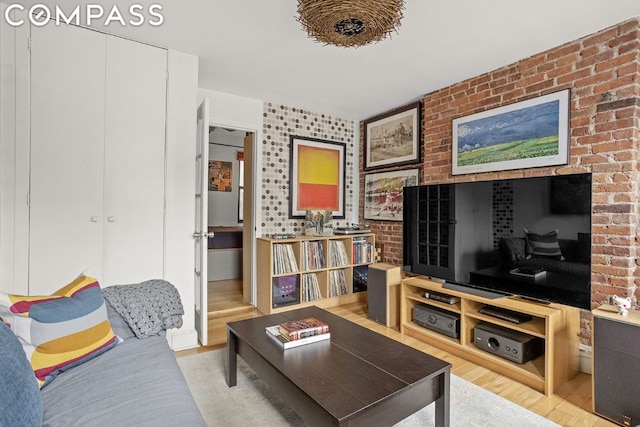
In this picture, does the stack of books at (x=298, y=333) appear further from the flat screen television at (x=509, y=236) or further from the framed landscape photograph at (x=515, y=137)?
the framed landscape photograph at (x=515, y=137)

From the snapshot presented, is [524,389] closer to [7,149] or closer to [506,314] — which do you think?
[506,314]

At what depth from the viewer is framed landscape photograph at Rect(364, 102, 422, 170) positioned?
373cm

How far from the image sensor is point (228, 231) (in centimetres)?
511

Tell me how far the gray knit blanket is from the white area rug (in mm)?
511

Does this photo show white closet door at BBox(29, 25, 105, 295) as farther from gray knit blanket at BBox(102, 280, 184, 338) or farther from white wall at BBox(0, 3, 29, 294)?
gray knit blanket at BBox(102, 280, 184, 338)

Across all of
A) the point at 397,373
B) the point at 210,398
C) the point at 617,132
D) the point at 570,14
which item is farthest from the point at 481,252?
the point at 210,398

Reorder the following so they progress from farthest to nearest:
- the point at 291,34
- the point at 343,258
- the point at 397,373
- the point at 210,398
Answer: the point at 343,258, the point at 291,34, the point at 210,398, the point at 397,373

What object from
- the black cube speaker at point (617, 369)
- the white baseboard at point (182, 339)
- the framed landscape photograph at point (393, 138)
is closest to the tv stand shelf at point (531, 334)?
the black cube speaker at point (617, 369)

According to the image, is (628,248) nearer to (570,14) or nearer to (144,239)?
(570,14)

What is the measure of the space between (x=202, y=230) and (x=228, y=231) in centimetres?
240

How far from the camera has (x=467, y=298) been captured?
100 inches

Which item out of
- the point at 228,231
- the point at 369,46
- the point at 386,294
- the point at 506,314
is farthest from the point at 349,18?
the point at 228,231

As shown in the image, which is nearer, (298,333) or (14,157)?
(298,333)

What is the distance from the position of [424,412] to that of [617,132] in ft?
7.17
